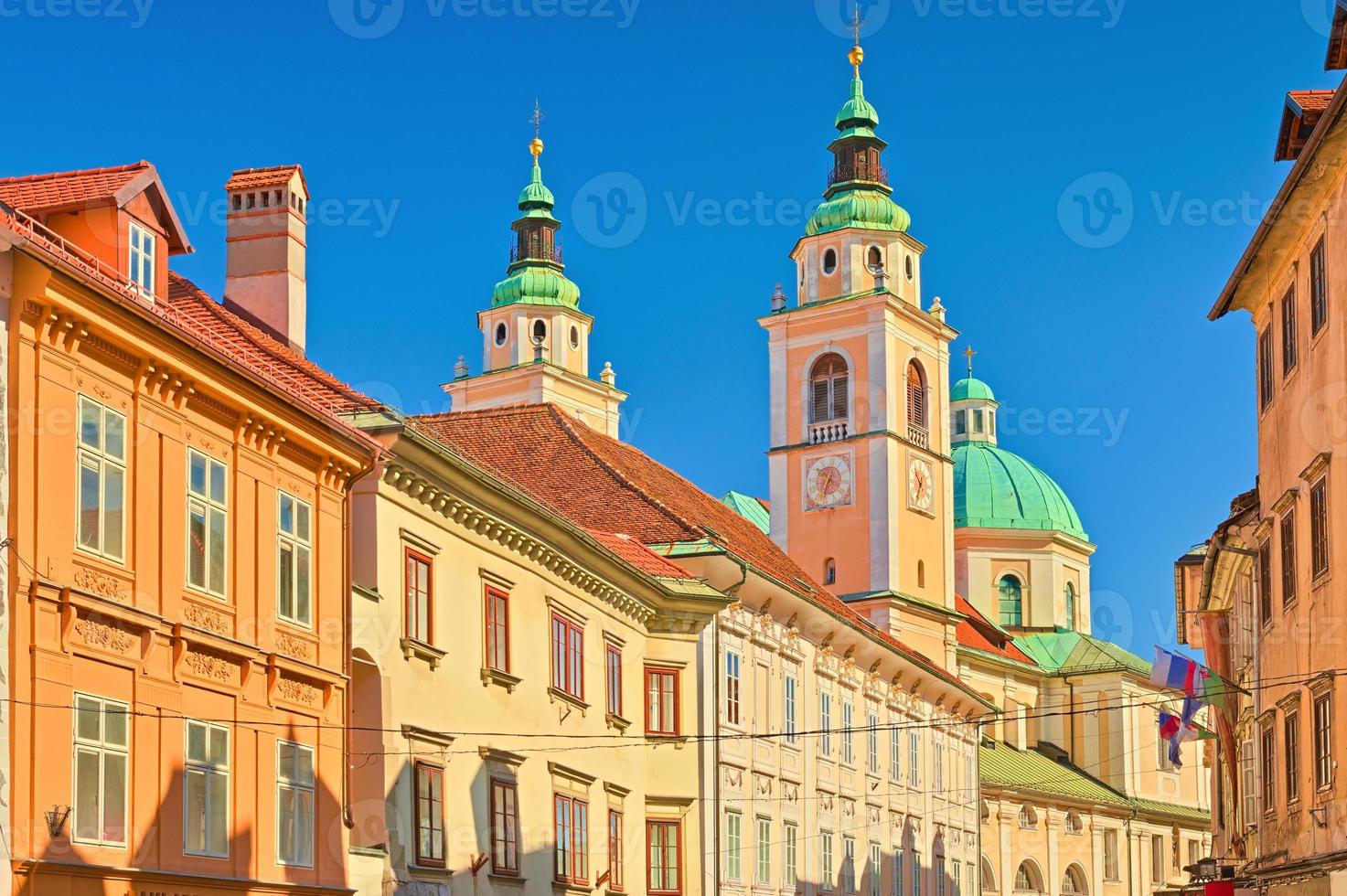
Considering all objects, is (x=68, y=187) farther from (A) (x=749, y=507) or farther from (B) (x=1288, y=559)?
(A) (x=749, y=507)

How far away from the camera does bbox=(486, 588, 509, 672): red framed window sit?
109ft

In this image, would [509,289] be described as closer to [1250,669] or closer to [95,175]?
[1250,669]

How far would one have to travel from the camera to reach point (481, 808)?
106 feet

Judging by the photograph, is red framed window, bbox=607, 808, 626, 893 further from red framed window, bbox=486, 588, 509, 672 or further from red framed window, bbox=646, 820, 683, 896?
red framed window, bbox=486, 588, 509, 672

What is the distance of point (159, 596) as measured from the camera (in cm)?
2247

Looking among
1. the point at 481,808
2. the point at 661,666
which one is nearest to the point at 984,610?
the point at 661,666

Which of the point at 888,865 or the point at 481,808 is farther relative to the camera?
the point at 888,865

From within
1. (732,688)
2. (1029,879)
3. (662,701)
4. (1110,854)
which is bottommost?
(1029,879)

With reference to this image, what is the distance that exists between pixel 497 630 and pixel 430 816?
3.96 metres

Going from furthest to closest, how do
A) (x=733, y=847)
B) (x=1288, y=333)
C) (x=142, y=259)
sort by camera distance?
(x=733, y=847) < (x=1288, y=333) < (x=142, y=259)

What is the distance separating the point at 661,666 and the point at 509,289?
7739cm

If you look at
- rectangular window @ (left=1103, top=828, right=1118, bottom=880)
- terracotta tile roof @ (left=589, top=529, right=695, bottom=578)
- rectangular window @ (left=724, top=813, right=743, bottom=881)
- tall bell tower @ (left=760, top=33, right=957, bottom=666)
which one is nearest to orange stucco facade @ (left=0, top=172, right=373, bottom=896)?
terracotta tile roof @ (left=589, top=529, right=695, bottom=578)

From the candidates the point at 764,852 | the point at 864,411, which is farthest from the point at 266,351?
the point at 864,411

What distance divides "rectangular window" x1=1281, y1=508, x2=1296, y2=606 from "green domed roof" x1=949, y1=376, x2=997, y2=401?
88.9 meters
